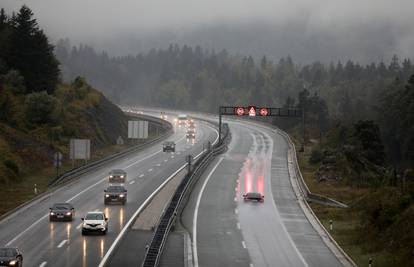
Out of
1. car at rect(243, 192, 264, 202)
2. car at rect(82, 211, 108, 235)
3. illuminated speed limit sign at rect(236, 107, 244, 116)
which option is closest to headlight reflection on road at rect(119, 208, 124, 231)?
car at rect(82, 211, 108, 235)

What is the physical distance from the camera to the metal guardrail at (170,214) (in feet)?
126

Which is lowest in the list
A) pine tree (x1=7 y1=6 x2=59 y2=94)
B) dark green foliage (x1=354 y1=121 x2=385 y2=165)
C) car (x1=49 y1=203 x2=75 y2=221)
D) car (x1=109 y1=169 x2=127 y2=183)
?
car (x1=49 y1=203 x2=75 y2=221)

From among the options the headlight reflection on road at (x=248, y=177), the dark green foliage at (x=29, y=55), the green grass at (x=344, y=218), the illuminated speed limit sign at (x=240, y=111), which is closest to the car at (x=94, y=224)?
the green grass at (x=344, y=218)

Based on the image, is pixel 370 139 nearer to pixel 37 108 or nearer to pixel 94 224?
pixel 37 108

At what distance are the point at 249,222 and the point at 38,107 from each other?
165 ft

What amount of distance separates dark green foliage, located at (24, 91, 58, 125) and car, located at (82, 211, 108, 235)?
180 ft

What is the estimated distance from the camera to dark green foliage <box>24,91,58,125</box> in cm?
9994

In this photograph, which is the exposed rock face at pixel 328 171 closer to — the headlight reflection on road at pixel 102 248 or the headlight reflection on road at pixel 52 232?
the headlight reflection on road at pixel 52 232

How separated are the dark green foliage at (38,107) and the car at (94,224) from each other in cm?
5473

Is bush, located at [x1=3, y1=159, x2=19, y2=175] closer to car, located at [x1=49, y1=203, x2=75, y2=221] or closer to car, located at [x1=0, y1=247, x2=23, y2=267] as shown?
car, located at [x1=49, y1=203, x2=75, y2=221]

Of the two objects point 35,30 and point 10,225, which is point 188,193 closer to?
point 10,225

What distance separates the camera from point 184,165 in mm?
94125

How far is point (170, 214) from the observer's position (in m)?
53.0

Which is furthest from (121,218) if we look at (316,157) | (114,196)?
(316,157)
